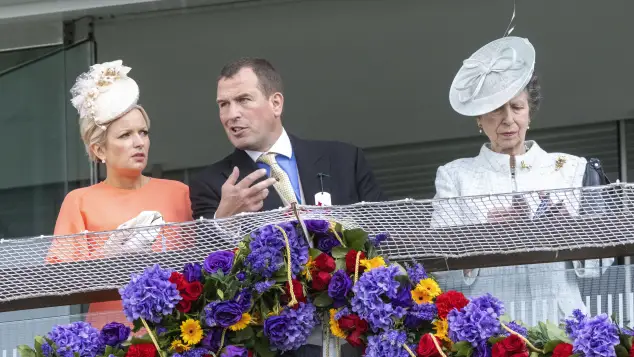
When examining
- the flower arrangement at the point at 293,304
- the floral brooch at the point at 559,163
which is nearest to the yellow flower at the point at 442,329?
the flower arrangement at the point at 293,304

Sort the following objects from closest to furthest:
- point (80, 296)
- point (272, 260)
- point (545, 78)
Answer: point (272, 260) → point (80, 296) → point (545, 78)

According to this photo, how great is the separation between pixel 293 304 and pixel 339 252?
221 mm

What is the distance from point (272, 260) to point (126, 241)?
1.80ft

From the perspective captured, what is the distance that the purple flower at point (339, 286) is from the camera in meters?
5.09

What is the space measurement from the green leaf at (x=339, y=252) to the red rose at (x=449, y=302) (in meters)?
0.32

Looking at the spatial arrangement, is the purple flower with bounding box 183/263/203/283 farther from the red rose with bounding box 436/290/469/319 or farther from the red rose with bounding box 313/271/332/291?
the red rose with bounding box 436/290/469/319

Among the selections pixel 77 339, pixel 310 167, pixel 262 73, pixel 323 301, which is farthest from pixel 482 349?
pixel 262 73

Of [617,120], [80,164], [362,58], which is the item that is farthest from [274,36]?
[617,120]

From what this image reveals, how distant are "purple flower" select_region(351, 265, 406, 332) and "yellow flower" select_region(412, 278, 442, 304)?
0.09 metres

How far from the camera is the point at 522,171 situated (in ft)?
20.8

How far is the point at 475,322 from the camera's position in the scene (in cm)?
494

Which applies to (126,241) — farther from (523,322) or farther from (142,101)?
(142,101)

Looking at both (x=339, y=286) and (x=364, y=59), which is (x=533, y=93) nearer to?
(x=339, y=286)

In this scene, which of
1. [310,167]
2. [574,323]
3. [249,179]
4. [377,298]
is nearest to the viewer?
[574,323]
